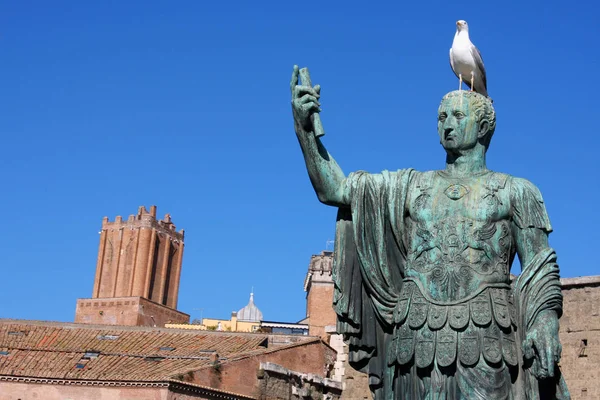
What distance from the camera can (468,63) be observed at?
8438 mm

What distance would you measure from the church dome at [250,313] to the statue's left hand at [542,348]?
83420 mm

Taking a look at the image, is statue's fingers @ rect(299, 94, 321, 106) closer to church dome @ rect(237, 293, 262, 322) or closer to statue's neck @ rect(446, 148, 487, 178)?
statue's neck @ rect(446, 148, 487, 178)

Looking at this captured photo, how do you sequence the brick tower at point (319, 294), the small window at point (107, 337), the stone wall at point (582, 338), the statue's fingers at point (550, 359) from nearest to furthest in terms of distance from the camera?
the statue's fingers at point (550, 359) → the stone wall at point (582, 338) → the small window at point (107, 337) → the brick tower at point (319, 294)

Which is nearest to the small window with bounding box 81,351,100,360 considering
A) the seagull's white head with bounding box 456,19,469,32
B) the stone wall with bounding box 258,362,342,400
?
the stone wall with bounding box 258,362,342,400

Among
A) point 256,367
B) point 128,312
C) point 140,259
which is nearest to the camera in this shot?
point 256,367

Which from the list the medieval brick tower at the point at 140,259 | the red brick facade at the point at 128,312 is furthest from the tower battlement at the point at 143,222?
the red brick facade at the point at 128,312

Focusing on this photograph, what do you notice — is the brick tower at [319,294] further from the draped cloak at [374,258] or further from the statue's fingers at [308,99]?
the statue's fingers at [308,99]

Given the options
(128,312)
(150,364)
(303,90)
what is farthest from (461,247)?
(128,312)

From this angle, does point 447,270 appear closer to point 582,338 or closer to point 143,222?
point 582,338

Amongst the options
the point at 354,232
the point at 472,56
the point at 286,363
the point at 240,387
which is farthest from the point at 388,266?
the point at 286,363

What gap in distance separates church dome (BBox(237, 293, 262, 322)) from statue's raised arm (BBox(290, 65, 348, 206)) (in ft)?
271

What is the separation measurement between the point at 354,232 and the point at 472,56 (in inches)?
64.6

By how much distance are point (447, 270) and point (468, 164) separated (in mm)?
831

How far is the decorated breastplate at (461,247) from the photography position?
736cm
